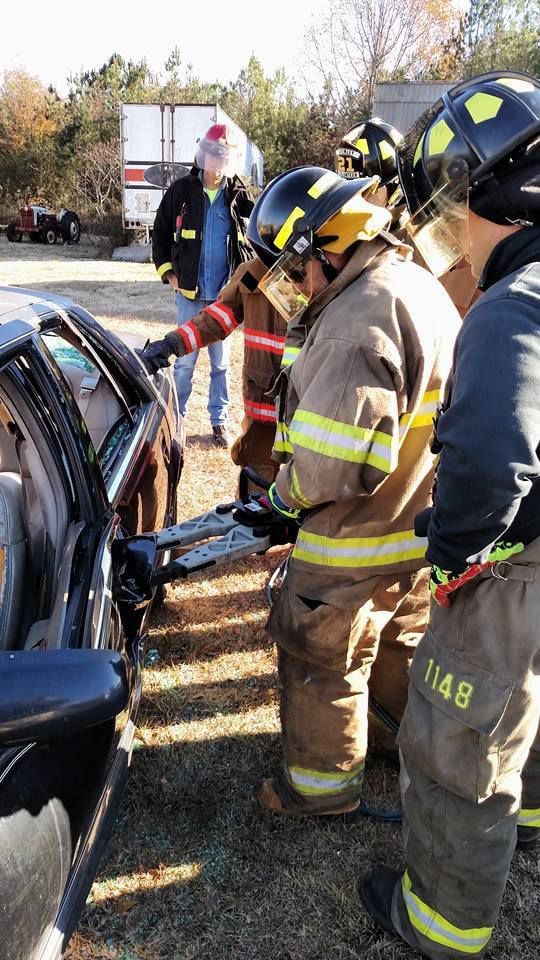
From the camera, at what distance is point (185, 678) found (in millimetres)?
3090

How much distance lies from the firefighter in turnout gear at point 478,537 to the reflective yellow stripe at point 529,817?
48 centimetres

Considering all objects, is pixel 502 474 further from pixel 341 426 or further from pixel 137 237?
pixel 137 237

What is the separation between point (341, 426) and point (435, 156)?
65 centimetres

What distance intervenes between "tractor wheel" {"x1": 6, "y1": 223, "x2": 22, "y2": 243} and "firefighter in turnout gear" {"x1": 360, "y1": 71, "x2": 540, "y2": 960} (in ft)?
71.5

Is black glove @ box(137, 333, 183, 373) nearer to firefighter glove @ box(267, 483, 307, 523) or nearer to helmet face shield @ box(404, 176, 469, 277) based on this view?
firefighter glove @ box(267, 483, 307, 523)

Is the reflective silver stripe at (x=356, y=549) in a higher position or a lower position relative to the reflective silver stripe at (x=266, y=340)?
lower

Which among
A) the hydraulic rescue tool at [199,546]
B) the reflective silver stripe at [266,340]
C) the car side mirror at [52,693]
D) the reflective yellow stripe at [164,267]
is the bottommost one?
the hydraulic rescue tool at [199,546]

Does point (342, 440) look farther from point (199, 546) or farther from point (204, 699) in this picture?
point (204, 699)

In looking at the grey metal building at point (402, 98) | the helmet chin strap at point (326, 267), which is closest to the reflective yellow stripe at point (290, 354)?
the helmet chin strap at point (326, 267)

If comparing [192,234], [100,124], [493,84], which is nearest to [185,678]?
[493,84]

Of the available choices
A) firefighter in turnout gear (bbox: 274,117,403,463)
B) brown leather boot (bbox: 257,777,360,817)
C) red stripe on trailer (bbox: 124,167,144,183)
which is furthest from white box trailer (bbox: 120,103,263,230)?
brown leather boot (bbox: 257,777,360,817)

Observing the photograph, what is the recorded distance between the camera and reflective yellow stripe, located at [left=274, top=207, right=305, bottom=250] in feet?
6.37

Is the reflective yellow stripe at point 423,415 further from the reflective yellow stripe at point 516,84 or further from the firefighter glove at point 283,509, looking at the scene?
the reflective yellow stripe at point 516,84

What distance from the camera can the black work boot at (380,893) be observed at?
200 cm
